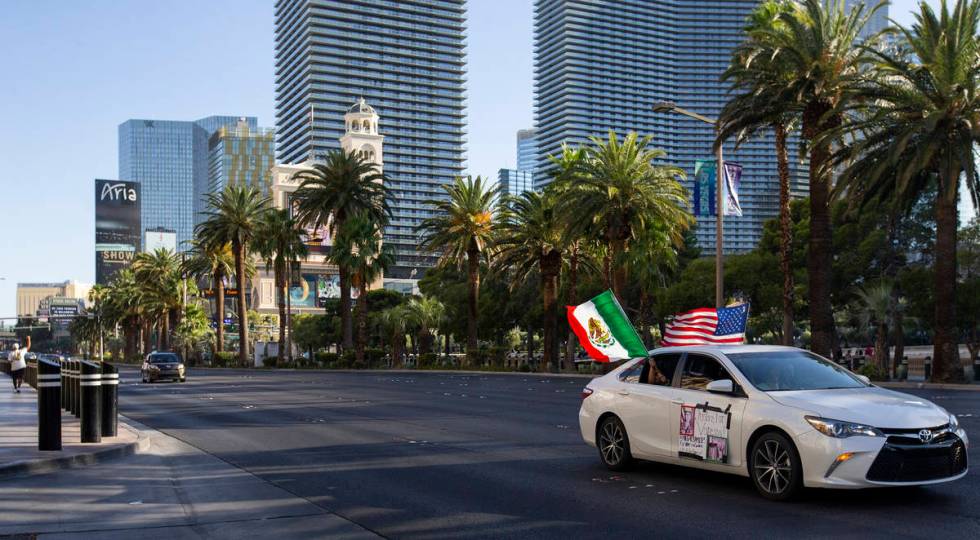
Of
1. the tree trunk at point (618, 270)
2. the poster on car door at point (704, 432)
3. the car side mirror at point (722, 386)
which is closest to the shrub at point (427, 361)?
the tree trunk at point (618, 270)

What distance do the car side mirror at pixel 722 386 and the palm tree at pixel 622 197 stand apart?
3377cm

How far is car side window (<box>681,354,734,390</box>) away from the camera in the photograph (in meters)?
10.2

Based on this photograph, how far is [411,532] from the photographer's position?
8.49m

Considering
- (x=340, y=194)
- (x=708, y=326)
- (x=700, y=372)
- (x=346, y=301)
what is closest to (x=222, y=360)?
(x=346, y=301)

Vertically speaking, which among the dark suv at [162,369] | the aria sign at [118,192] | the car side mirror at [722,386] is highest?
the aria sign at [118,192]

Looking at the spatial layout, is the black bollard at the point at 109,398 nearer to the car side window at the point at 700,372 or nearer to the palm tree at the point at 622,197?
the car side window at the point at 700,372

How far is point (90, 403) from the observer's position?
1466cm

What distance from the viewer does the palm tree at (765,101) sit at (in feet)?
108

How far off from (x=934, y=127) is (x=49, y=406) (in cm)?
2492

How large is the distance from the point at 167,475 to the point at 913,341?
103 m

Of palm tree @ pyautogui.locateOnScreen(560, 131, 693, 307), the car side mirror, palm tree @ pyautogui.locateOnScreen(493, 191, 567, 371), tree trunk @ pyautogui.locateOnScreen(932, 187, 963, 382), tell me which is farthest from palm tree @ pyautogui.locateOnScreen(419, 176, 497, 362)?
the car side mirror

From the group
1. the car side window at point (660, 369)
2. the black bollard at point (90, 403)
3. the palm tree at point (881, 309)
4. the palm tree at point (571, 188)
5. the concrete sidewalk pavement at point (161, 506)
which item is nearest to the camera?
the concrete sidewalk pavement at point (161, 506)

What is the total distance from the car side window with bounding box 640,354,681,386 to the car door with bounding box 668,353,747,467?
141 millimetres

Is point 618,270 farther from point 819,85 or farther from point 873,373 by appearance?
point 819,85
